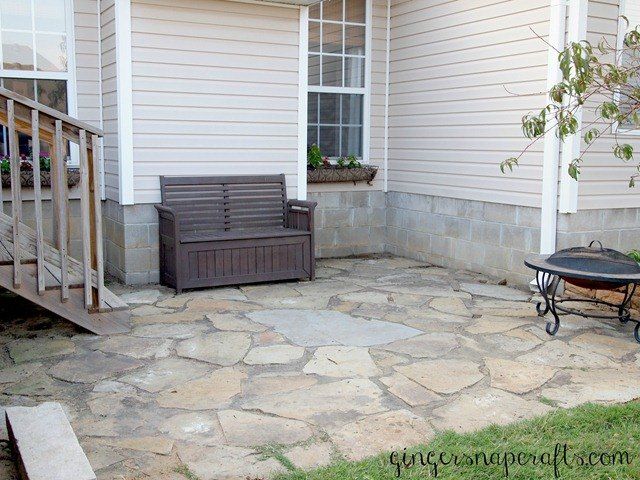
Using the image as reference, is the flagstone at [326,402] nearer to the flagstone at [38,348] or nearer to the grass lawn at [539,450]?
the grass lawn at [539,450]

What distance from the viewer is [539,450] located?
8.99ft

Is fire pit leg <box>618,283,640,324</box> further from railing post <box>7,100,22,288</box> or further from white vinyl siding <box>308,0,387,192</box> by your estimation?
railing post <box>7,100,22,288</box>

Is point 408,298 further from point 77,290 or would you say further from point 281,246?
point 77,290

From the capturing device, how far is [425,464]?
2637 millimetres

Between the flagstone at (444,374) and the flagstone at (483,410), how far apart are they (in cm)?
13

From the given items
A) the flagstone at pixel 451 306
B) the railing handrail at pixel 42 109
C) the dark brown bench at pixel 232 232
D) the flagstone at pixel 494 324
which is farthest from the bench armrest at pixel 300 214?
the railing handrail at pixel 42 109

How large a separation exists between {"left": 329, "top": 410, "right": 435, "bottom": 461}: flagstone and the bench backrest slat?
326 cm

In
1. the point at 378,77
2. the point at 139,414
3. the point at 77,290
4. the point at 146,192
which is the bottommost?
the point at 139,414

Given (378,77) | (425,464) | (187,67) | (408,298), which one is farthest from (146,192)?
(425,464)

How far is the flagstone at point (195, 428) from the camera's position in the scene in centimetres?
290

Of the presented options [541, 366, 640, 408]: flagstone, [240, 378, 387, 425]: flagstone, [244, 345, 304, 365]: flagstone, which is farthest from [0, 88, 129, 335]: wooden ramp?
[541, 366, 640, 408]: flagstone

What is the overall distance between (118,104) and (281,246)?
71.3 inches

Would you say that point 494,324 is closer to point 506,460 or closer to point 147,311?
point 506,460

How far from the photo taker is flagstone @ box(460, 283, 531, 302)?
5561mm
